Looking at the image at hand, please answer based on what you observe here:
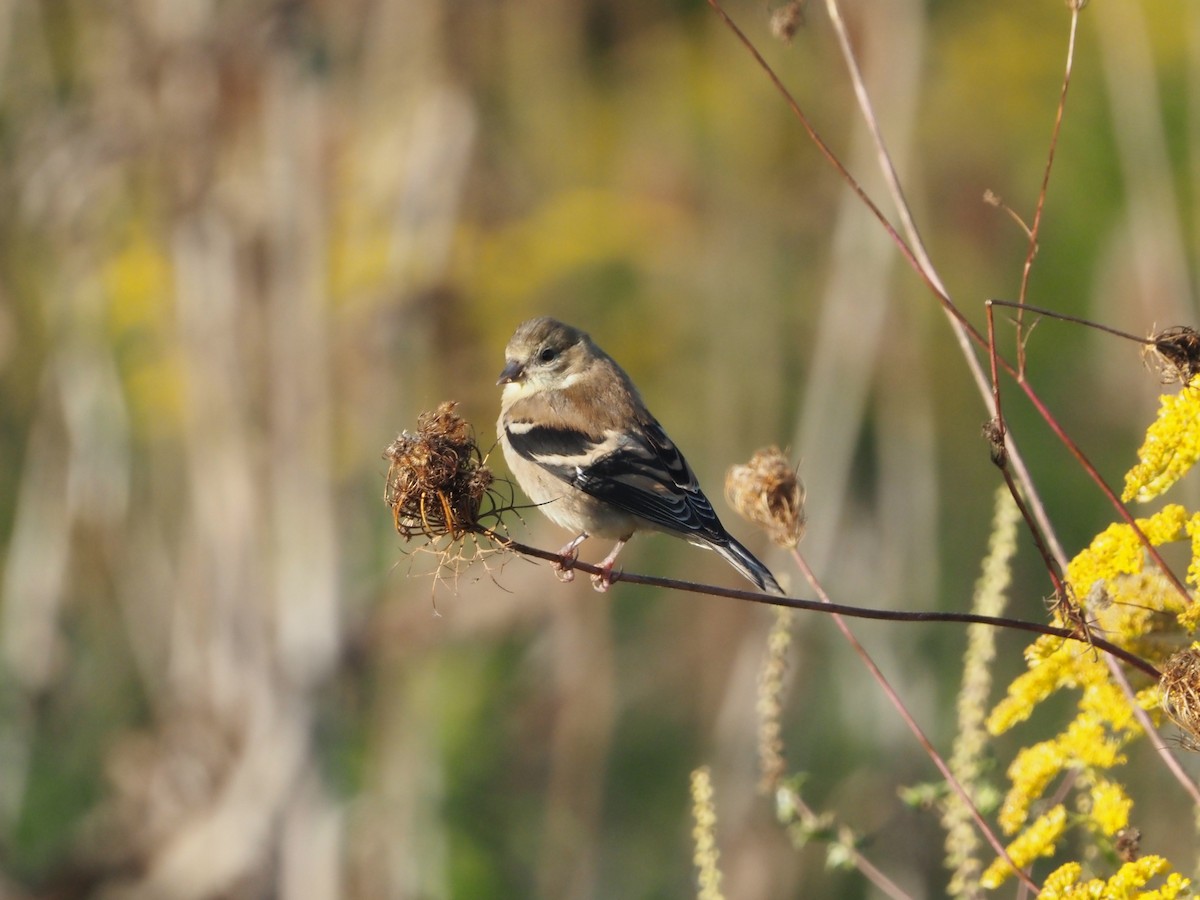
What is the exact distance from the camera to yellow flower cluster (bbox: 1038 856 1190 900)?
4.42ft

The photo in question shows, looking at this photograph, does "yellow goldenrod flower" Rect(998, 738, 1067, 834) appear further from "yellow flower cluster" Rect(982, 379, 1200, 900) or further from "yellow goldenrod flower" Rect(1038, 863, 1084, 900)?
"yellow goldenrod flower" Rect(1038, 863, 1084, 900)

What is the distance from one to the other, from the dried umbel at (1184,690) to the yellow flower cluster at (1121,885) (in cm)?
15

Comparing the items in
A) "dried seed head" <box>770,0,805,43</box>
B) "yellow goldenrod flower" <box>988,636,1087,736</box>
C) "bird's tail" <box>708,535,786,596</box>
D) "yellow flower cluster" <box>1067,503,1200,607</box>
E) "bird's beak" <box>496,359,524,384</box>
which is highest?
"dried seed head" <box>770,0,805,43</box>

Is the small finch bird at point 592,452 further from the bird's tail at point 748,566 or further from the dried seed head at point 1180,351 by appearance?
the dried seed head at point 1180,351

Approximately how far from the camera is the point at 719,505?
16.9ft

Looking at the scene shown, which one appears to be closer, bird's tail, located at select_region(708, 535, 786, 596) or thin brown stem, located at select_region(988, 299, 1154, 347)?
thin brown stem, located at select_region(988, 299, 1154, 347)

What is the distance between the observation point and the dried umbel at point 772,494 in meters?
1.97

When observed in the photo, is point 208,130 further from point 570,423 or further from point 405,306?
point 570,423

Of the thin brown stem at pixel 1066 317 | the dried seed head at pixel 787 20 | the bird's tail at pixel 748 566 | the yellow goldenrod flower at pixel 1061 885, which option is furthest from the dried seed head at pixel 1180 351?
the bird's tail at pixel 748 566

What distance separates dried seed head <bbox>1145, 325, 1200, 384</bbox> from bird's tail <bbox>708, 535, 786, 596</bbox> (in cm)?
102

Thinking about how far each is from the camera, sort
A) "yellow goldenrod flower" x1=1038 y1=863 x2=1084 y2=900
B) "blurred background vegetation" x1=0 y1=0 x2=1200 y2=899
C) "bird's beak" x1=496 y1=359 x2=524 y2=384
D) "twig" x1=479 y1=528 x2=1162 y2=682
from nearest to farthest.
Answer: "twig" x1=479 y1=528 x2=1162 y2=682 < "yellow goldenrod flower" x1=1038 y1=863 x2=1084 y2=900 < "bird's beak" x1=496 y1=359 x2=524 y2=384 < "blurred background vegetation" x1=0 y1=0 x2=1200 y2=899

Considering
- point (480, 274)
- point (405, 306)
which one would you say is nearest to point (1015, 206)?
point (480, 274)

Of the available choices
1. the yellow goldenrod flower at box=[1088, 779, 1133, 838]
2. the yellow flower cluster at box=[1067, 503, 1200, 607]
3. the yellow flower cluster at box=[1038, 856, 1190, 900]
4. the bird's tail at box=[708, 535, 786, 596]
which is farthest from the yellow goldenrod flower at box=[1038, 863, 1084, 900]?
the bird's tail at box=[708, 535, 786, 596]

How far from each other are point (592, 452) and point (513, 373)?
0.48m
